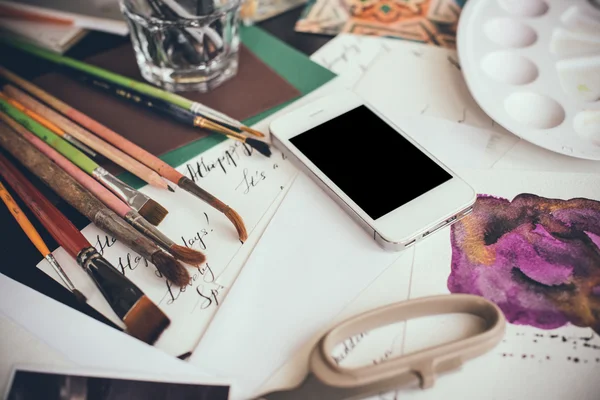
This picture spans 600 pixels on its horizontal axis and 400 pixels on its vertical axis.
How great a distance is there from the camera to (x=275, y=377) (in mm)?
368

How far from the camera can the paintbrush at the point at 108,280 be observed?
39cm

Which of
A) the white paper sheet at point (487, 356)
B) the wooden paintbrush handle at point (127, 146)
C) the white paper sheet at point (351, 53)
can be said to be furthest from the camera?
the white paper sheet at point (351, 53)

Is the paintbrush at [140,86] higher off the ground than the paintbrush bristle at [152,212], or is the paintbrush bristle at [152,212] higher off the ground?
the paintbrush at [140,86]

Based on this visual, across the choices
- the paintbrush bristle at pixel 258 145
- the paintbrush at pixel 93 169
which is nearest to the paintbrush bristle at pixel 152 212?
the paintbrush at pixel 93 169

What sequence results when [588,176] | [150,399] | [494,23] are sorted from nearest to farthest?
[150,399], [588,176], [494,23]

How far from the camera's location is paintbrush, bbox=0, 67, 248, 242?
0.44 meters

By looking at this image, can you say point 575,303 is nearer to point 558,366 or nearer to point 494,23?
point 558,366

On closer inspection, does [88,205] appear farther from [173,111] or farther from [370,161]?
[370,161]

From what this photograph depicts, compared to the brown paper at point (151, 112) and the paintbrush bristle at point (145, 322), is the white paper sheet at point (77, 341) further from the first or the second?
the brown paper at point (151, 112)

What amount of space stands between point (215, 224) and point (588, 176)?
35cm

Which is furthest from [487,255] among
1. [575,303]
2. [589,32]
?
[589,32]

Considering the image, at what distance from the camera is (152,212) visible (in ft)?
1.47

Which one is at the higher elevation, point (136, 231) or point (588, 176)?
point (136, 231)

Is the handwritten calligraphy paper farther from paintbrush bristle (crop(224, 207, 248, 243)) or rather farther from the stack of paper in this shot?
the stack of paper
